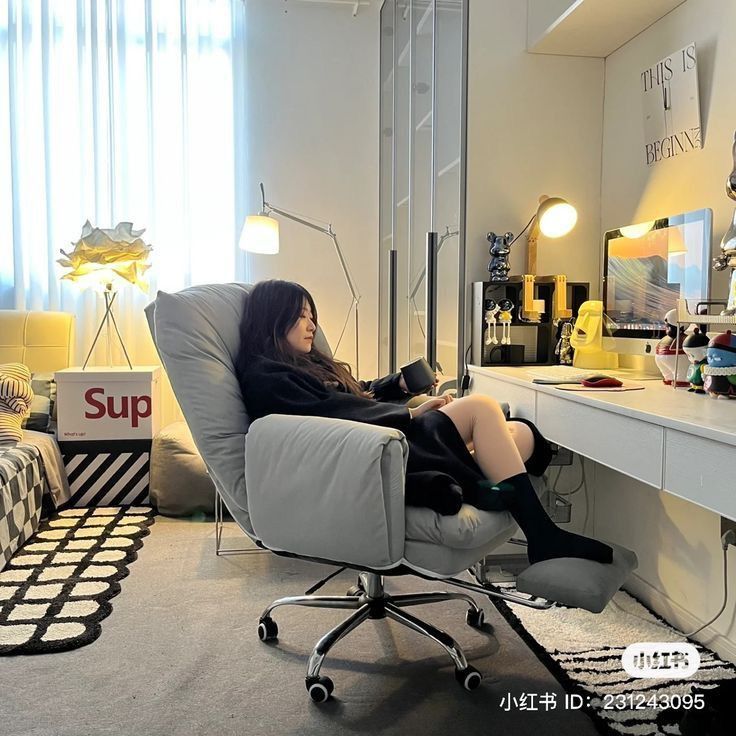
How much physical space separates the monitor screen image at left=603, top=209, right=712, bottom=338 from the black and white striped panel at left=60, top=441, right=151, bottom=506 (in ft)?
6.86

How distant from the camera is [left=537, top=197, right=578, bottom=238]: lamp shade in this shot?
7.82 feet

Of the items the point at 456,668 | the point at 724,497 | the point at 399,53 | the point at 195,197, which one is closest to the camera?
the point at 724,497

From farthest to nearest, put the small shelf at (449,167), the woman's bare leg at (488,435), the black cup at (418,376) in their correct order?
the small shelf at (449,167)
the black cup at (418,376)
the woman's bare leg at (488,435)

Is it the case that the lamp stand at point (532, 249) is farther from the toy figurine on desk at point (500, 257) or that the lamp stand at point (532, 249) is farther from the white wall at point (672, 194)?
the white wall at point (672, 194)

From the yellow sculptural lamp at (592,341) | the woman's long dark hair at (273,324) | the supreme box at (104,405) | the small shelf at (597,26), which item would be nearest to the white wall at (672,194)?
the small shelf at (597,26)

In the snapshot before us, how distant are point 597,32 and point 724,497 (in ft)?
5.53

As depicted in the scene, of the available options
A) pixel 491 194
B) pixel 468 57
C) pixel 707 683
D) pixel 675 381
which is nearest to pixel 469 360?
pixel 491 194

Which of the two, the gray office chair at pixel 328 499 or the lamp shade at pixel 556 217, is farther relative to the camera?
the lamp shade at pixel 556 217

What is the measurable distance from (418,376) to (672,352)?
68 cm

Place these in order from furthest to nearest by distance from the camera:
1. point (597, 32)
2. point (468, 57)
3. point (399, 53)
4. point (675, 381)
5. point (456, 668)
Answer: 1. point (399, 53)
2. point (468, 57)
3. point (597, 32)
4. point (675, 381)
5. point (456, 668)

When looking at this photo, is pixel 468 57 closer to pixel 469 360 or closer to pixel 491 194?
pixel 491 194

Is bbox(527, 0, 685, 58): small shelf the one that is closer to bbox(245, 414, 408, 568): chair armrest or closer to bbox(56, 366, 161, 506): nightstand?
bbox(245, 414, 408, 568): chair armrest

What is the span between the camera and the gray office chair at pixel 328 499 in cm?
148

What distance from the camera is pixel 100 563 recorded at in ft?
8.22
